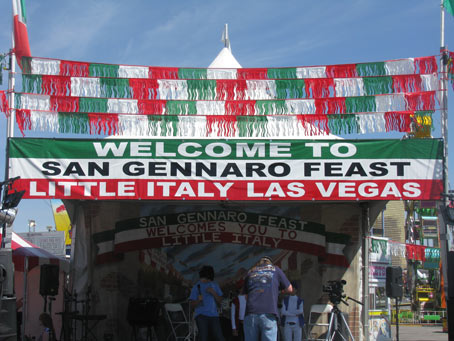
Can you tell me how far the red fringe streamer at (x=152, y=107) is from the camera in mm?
11227

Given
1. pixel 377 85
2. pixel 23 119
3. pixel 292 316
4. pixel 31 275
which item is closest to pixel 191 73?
pixel 23 119

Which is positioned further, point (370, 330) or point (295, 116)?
point (370, 330)

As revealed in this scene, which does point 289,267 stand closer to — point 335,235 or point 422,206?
point 335,235

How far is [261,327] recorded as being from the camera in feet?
22.7

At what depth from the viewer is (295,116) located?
1117 centimetres

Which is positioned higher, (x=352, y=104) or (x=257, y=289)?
(x=352, y=104)

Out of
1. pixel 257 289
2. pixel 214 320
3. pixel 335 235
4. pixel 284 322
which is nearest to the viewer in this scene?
pixel 257 289

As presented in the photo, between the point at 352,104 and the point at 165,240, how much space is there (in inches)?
186

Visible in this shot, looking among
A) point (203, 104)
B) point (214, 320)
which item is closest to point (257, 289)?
point (214, 320)

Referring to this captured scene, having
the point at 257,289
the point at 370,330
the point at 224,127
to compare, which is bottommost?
the point at 370,330

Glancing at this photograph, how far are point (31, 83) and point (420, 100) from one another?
257 inches

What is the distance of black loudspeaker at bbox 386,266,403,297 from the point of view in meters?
11.4

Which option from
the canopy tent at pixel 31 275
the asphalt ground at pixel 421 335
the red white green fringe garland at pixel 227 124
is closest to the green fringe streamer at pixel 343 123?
the red white green fringe garland at pixel 227 124

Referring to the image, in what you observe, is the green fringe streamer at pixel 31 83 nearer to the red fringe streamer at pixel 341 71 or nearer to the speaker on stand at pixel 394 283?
the red fringe streamer at pixel 341 71
